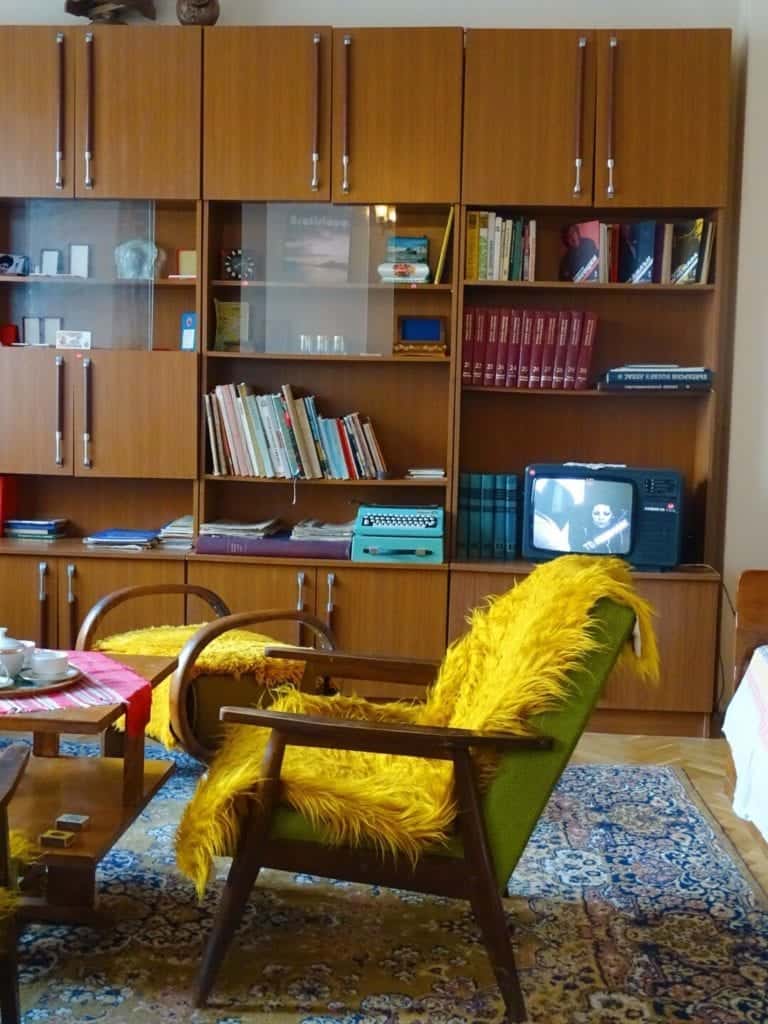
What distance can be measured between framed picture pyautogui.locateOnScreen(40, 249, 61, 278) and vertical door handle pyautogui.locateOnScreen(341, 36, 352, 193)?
42.5 inches

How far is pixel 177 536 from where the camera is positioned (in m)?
4.16

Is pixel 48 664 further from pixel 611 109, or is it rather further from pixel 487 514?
pixel 611 109

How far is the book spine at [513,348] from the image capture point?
4.03m

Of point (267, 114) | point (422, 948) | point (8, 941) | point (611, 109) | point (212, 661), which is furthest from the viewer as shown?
point (267, 114)

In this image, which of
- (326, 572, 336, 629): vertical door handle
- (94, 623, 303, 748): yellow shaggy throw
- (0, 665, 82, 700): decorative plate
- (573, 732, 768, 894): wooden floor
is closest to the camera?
(0, 665, 82, 700): decorative plate

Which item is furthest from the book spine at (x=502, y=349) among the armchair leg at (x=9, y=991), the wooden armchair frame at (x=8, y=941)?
the armchair leg at (x=9, y=991)

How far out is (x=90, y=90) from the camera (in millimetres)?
3971

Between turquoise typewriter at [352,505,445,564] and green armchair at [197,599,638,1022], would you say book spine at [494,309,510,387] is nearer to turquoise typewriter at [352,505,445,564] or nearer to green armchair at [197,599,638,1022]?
turquoise typewriter at [352,505,445,564]

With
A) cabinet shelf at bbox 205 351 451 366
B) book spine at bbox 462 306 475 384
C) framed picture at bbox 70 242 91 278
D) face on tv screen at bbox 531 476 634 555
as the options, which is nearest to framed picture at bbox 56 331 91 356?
framed picture at bbox 70 242 91 278

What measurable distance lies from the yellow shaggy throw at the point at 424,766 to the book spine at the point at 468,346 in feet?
5.67

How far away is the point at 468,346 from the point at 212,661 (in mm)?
1541

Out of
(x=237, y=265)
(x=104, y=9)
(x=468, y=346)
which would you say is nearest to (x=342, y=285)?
(x=237, y=265)

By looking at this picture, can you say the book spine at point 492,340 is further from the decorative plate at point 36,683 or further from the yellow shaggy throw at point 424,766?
the decorative plate at point 36,683

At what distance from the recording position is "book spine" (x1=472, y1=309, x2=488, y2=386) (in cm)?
404
